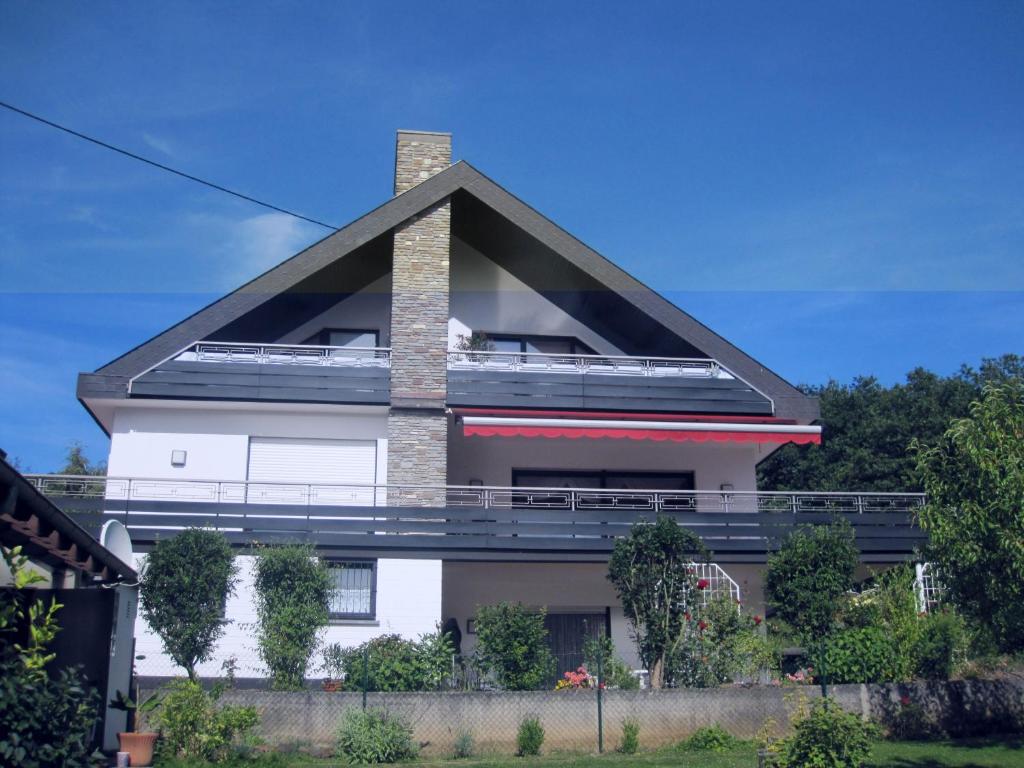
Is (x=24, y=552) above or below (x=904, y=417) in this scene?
below

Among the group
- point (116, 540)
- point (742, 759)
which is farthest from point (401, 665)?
point (742, 759)

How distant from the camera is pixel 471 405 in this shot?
2208 centimetres

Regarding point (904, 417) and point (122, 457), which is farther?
point (904, 417)

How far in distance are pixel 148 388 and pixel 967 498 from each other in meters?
15.5

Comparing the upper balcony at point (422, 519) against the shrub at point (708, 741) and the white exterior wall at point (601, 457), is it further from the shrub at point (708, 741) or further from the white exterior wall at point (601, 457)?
the shrub at point (708, 741)

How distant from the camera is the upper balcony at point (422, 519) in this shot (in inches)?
770

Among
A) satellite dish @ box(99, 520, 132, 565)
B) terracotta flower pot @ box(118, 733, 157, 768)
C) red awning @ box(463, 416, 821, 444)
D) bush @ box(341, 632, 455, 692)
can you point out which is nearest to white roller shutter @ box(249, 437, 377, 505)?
red awning @ box(463, 416, 821, 444)

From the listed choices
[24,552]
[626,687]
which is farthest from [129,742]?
[626,687]

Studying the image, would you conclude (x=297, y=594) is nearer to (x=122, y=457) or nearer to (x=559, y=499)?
(x=122, y=457)

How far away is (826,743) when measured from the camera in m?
10.6

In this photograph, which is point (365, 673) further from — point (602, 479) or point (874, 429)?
point (874, 429)

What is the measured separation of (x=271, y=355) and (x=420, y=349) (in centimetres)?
328

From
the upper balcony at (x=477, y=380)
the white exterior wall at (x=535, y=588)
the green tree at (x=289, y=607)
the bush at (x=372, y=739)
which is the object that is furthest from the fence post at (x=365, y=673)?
the upper balcony at (x=477, y=380)

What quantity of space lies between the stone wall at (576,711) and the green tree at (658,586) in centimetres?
136
